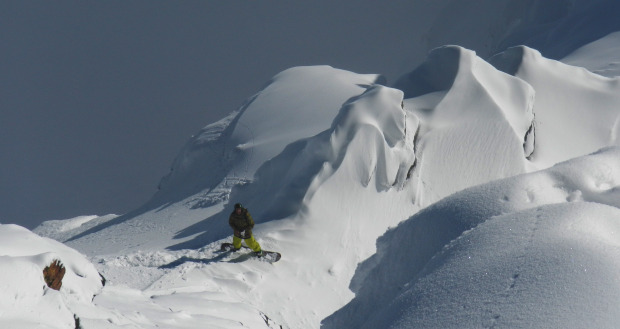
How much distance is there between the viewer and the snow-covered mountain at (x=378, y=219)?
673cm

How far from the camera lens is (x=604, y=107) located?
46.3ft

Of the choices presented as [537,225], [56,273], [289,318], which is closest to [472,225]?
[537,225]

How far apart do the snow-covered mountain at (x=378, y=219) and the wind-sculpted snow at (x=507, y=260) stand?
2 cm

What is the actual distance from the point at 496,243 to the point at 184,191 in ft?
26.5

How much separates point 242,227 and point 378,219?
6.97 feet

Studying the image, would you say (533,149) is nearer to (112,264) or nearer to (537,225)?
(537,225)

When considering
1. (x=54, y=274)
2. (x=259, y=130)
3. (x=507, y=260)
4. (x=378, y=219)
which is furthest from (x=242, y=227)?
(x=259, y=130)

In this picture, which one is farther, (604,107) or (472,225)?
(604,107)

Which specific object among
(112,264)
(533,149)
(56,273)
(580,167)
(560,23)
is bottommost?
(560,23)

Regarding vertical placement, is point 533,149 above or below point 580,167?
below

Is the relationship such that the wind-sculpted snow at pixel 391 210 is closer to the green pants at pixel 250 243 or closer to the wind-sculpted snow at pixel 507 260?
the wind-sculpted snow at pixel 507 260

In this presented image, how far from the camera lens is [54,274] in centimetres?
674

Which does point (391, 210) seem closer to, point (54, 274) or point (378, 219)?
point (378, 219)

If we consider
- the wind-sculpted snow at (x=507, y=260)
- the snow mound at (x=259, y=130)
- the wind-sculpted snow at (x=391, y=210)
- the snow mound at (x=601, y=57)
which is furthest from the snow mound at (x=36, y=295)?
the snow mound at (x=601, y=57)
